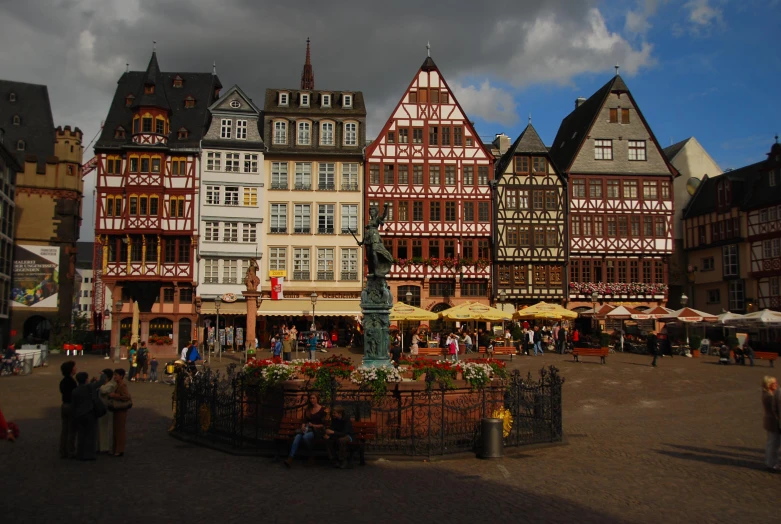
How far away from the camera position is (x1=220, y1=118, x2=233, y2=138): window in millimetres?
48219

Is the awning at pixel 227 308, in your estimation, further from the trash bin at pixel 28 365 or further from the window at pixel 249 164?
the trash bin at pixel 28 365

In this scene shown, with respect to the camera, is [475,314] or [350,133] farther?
[350,133]

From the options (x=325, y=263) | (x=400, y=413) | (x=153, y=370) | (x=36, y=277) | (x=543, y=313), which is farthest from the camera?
(x=36, y=277)

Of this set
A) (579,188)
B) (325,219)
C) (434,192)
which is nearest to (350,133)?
(325,219)

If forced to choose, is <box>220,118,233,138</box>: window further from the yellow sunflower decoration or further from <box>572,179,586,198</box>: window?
the yellow sunflower decoration

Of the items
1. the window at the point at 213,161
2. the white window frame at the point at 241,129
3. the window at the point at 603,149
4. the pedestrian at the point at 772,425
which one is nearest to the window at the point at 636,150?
the window at the point at 603,149

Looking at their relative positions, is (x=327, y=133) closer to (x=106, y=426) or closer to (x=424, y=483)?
(x=106, y=426)

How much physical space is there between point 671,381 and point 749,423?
26.6 ft

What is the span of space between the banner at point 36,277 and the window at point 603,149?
38589 mm

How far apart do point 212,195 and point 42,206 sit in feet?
51.4

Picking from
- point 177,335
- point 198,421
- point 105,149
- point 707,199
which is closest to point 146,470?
point 198,421

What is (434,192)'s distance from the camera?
48.4 meters

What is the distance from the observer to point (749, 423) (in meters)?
18.5

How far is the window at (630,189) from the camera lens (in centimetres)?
5029
